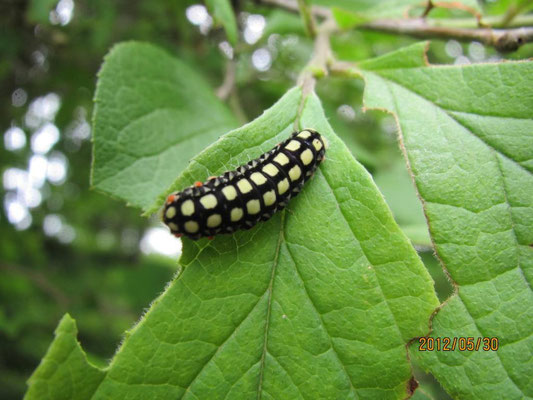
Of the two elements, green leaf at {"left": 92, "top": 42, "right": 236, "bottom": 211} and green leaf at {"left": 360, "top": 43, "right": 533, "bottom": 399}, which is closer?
green leaf at {"left": 360, "top": 43, "right": 533, "bottom": 399}

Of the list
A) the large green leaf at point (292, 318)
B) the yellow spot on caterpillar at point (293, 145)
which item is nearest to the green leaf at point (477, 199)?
the large green leaf at point (292, 318)

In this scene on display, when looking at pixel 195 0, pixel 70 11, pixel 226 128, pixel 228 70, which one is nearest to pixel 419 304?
pixel 226 128

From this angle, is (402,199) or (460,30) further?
(402,199)

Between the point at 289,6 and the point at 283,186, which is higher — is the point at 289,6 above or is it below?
above

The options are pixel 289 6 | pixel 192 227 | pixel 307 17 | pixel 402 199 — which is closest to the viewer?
pixel 192 227

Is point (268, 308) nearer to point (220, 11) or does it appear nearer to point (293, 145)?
point (293, 145)

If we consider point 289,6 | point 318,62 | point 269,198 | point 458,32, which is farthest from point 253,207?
point 289,6

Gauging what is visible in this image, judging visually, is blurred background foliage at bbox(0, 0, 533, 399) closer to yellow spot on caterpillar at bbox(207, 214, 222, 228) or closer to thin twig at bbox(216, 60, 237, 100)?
thin twig at bbox(216, 60, 237, 100)

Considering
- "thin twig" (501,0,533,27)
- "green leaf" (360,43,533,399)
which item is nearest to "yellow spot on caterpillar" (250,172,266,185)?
"green leaf" (360,43,533,399)
